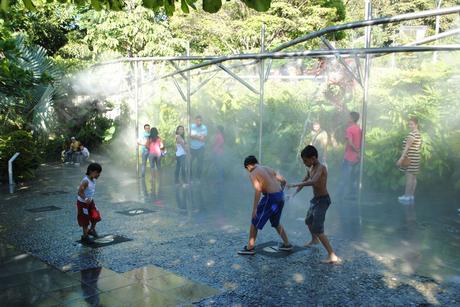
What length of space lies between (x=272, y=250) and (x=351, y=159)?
4.32 meters

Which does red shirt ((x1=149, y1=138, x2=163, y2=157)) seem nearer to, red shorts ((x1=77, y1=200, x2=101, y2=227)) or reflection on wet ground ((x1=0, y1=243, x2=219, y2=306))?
red shorts ((x1=77, y1=200, x2=101, y2=227))

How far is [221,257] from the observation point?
7.11 metres

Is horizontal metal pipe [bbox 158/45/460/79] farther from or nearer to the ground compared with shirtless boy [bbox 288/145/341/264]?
farther from the ground

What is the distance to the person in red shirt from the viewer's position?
10891 millimetres

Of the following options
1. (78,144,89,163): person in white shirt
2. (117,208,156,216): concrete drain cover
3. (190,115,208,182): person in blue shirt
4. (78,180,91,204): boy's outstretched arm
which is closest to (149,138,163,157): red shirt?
(190,115,208,182): person in blue shirt

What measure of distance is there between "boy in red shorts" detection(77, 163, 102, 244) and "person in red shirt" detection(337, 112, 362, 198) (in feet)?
17.9

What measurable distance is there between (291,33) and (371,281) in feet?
84.0

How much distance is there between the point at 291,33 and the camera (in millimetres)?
30156

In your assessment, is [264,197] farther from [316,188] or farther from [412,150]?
[412,150]

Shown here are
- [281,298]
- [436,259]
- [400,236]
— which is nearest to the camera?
[281,298]

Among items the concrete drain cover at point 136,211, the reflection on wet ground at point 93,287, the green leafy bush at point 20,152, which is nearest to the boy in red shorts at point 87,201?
the reflection on wet ground at point 93,287

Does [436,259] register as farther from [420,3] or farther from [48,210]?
[420,3]

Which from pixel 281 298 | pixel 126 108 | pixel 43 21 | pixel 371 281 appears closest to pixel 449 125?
pixel 371 281

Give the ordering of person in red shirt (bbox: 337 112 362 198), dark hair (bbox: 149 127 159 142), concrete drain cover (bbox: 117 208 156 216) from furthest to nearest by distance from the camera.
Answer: dark hair (bbox: 149 127 159 142) → person in red shirt (bbox: 337 112 362 198) → concrete drain cover (bbox: 117 208 156 216)
